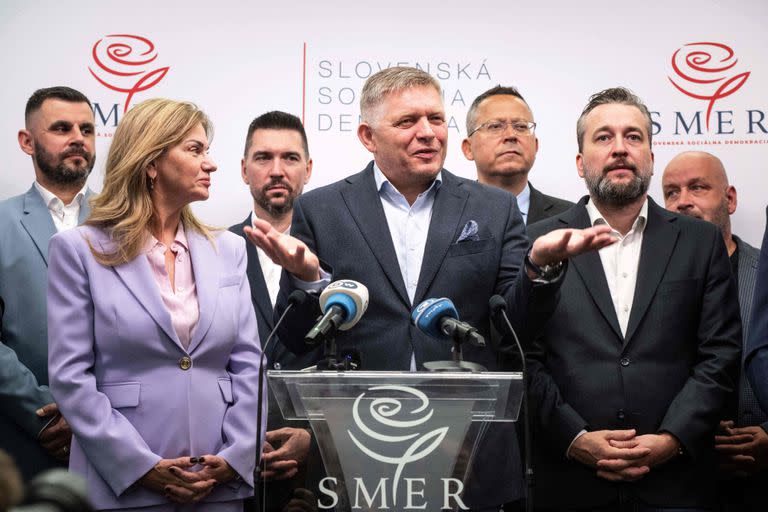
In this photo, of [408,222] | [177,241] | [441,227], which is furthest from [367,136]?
[177,241]

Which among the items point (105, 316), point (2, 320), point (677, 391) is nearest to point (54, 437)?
point (2, 320)

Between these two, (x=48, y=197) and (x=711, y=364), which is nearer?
(x=711, y=364)

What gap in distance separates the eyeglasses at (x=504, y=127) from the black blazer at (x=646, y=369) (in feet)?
3.97

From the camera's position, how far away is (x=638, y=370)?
3402mm

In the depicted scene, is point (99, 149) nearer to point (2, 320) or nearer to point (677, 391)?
point (2, 320)

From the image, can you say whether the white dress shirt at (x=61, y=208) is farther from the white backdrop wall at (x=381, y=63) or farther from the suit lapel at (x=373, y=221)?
the suit lapel at (x=373, y=221)

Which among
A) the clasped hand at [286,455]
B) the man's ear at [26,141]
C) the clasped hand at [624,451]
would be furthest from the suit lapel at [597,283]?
the man's ear at [26,141]

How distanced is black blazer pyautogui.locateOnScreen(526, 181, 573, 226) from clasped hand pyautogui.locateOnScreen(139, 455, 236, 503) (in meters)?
2.18

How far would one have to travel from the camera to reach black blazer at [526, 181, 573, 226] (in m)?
4.51

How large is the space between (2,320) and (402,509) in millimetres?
2128

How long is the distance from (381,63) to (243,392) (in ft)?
7.68

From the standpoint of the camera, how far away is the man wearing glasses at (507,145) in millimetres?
4609

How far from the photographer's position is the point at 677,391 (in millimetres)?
3414

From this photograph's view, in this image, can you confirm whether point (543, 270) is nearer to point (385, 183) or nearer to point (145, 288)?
point (385, 183)
